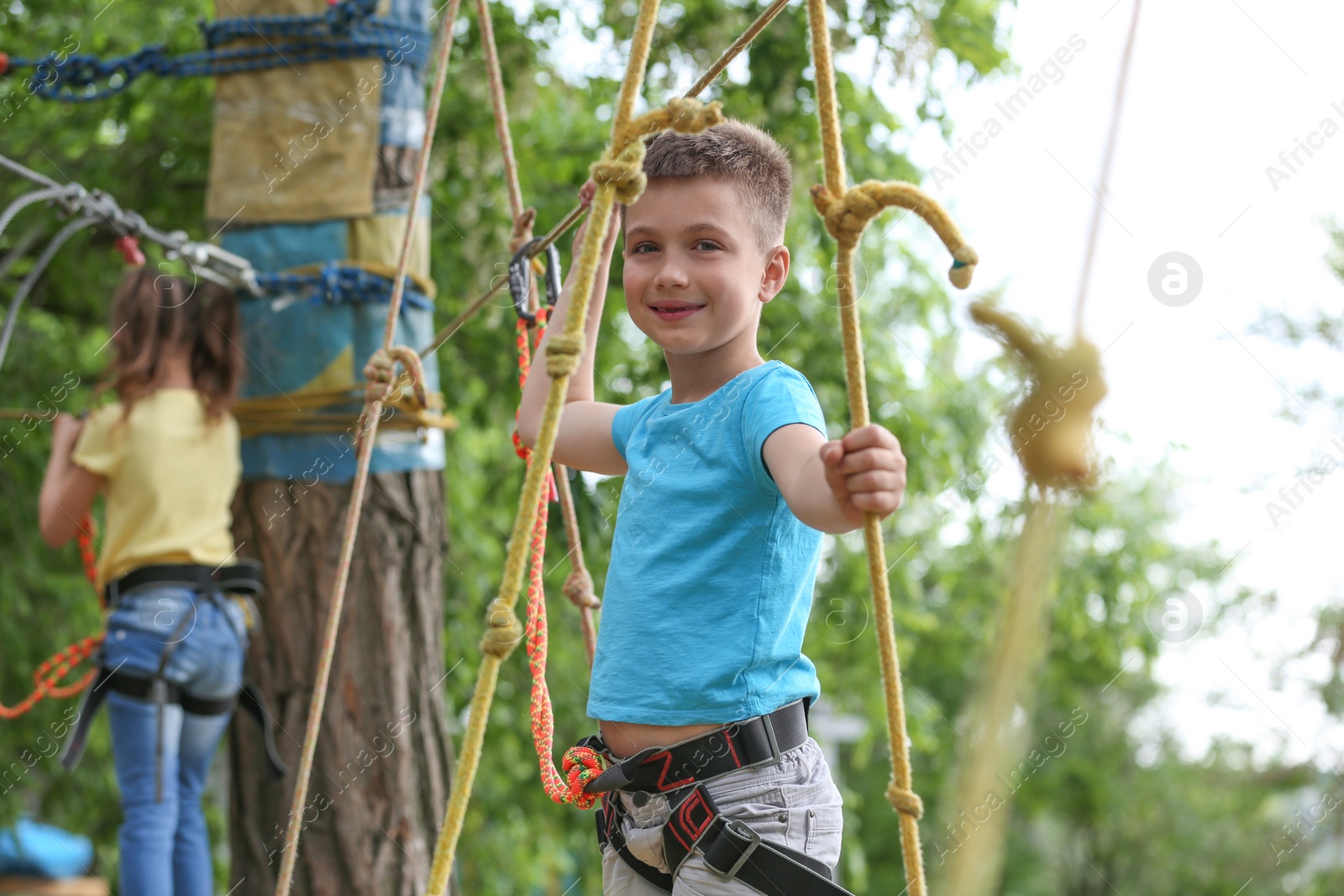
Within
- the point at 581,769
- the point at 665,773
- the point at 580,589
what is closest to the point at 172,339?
the point at 580,589

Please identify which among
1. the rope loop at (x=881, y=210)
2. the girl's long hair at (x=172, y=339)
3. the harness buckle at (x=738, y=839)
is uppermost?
the girl's long hair at (x=172, y=339)

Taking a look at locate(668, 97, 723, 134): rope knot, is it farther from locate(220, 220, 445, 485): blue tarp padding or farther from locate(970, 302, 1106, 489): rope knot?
locate(220, 220, 445, 485): blue tarp padding

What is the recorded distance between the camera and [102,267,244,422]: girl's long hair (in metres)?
2.77

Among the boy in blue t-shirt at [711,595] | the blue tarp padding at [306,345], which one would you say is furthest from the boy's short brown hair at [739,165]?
the blue tarp padding at [306,345]

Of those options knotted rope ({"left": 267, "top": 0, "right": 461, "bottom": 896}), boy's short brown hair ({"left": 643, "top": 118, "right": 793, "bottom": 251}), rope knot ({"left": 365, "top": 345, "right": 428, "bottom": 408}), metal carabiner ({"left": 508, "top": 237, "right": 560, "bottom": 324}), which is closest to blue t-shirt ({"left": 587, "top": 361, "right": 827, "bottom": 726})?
boy's short brown hair ({"left": 643, "top": 118, "right": 793, "bottom": 251})

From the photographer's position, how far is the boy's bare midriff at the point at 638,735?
1.40m

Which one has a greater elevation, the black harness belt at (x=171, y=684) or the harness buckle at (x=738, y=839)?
the black harness belt at (x=171, y=684)

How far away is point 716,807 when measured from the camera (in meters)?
1.36

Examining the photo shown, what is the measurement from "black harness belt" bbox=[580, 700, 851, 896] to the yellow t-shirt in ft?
5.18

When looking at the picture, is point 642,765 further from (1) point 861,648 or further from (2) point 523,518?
(1) point 861,648

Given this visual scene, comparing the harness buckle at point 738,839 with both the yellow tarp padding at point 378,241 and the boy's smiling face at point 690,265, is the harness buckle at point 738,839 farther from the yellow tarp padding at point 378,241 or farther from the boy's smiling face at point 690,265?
the yellow tarp padding at point 378,241

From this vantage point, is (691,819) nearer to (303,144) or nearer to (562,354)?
(562,354)

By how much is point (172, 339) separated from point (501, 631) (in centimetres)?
201

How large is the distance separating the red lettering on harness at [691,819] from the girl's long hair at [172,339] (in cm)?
180
